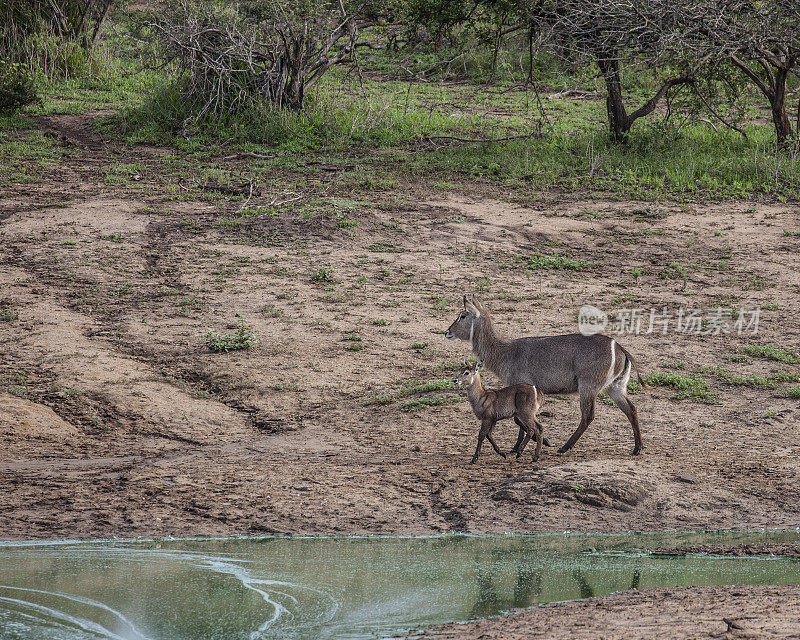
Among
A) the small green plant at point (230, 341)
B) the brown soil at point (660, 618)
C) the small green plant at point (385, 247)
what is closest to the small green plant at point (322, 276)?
the small green plant at point (385, 247)

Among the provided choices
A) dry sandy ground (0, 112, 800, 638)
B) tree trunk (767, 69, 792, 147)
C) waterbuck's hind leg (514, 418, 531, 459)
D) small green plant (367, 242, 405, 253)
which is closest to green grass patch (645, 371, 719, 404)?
dry sandy ground (0, 112, 800, 638)

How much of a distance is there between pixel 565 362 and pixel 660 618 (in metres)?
2.84

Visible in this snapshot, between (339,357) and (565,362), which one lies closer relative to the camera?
(565,362)

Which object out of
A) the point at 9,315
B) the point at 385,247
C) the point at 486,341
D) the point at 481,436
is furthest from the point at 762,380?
the point at 9,315

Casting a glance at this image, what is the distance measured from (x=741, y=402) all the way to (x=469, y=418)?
7.04ft

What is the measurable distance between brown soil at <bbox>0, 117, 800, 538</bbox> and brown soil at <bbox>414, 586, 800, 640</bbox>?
3.91 feet

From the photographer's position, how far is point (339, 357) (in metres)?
8.42

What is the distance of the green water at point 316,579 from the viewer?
4609 millimetres

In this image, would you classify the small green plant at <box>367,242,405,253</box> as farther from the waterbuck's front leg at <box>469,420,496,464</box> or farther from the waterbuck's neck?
the waterbuck's front leg at <box>469,420,496,464</box>

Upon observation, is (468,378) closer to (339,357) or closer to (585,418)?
(585,418)

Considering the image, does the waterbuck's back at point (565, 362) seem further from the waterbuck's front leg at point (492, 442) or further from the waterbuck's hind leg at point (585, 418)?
the waterbuck's front leg at point (492, 442)

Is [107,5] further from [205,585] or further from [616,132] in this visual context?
[205,585]

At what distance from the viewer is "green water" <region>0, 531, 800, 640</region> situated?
4609 millimetres

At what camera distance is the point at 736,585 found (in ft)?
15.8
